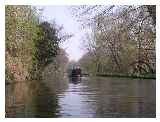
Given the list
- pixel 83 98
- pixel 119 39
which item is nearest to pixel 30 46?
pixel 83 98

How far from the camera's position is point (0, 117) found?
8180 mm

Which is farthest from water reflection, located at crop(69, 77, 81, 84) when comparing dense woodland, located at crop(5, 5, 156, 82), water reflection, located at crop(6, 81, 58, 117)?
water reflection, located at crop(6, 81, 58, 117)

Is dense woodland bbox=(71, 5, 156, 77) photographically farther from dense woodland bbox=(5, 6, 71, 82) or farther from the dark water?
dense woodland bbox=(5, 6, 71, 82)

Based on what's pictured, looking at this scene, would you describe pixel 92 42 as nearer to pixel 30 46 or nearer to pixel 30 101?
pixel 30 46

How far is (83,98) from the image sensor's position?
852 cm

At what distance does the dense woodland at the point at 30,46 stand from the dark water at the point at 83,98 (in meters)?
0.21

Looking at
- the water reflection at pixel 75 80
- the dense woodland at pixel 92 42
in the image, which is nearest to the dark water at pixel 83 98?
the water reflection at pixel 75 80

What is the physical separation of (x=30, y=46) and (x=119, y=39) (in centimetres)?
Result: 137

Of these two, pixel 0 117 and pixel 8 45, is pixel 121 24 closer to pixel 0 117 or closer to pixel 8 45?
pixel 8 45

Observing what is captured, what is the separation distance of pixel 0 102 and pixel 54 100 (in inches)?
31.8

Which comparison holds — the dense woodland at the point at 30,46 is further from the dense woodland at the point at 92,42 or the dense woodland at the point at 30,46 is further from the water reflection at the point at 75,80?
the water reflection at the point at 75,80

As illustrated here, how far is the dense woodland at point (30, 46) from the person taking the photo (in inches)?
336

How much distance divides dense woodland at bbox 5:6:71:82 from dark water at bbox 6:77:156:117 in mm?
211

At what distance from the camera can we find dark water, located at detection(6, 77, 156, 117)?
8.27 m
